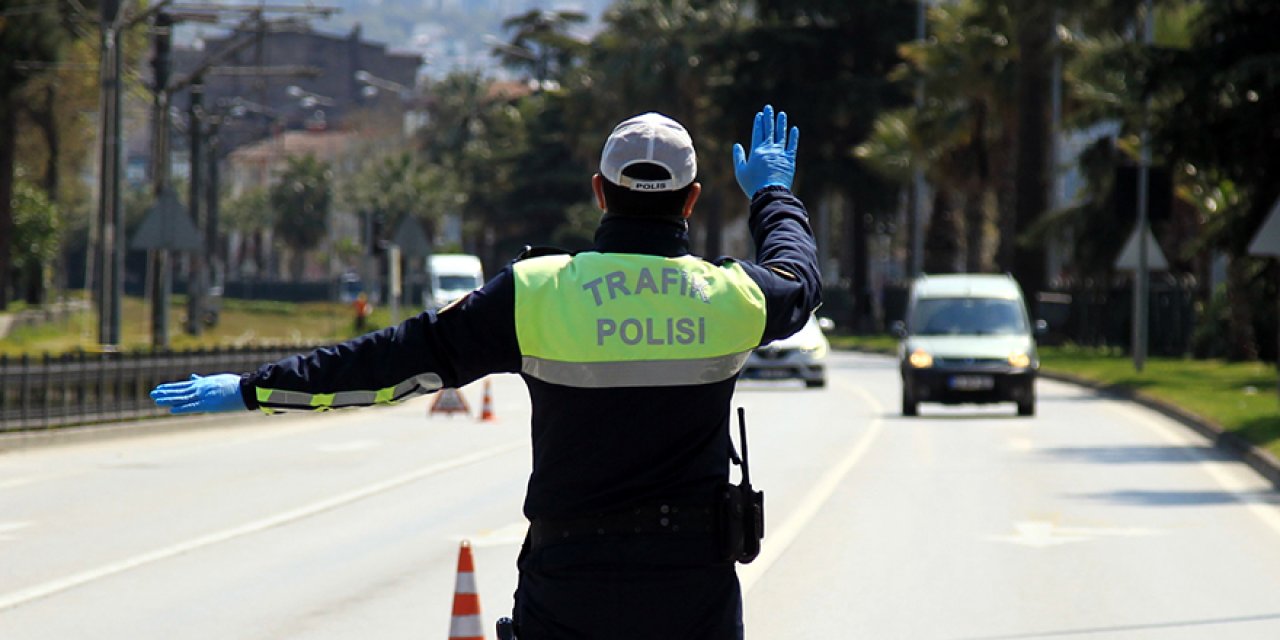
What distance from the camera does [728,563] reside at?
15.4 feet

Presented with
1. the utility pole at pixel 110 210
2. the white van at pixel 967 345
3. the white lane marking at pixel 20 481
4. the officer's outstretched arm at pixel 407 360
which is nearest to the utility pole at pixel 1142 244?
the white van at pixel 967 345

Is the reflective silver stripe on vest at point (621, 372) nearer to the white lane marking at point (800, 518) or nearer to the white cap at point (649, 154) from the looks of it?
the white cap at point (649, 154)

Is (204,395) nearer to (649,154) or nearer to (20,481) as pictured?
(649,154)

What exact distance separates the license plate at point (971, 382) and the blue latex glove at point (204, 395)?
24.4 meters

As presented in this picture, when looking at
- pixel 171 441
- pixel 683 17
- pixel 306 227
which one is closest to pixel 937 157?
pixel 683 17

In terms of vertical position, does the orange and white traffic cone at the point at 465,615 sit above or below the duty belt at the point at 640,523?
below

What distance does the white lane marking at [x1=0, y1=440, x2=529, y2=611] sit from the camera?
11.5 meters

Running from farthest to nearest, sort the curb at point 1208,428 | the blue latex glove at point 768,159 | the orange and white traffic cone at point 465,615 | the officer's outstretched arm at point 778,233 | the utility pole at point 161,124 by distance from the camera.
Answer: the utility pole at point 161,124 → the curb at point 1208,428 → the orange and white traffic cone at point 465,615 → the blue latex glove at point 768,159 → the officer's outstretched arm at point 778,233

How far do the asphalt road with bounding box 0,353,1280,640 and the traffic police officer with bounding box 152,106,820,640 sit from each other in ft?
17.3

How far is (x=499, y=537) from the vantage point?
556 inches

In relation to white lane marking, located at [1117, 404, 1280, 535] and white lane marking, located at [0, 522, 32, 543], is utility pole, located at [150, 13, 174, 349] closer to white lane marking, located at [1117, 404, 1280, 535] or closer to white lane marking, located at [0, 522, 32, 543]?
white lane marking, located at [1117, 404, 1280, 535]

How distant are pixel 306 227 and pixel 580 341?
150842mm

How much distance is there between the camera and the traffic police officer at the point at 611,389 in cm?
461

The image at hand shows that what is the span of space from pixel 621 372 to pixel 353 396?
557 mm
